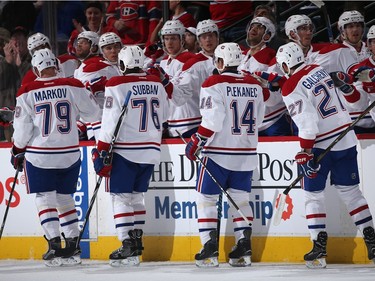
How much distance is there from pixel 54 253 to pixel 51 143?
0.84m

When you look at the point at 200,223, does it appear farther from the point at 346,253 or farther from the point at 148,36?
the point at 148,36

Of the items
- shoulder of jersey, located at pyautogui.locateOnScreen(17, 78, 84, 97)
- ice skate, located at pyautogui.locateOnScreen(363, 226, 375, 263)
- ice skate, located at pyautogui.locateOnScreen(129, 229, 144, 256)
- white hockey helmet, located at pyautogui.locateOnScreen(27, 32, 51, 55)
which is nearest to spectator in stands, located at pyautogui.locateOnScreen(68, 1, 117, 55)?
white hockey helmet, located at pyautogui.locateOnScreen(27, 32, 51, 55)

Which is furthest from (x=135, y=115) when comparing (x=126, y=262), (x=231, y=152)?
(x=126, y=262)

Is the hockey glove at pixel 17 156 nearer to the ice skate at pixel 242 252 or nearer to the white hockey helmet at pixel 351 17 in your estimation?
the ice skate at pixel 242 252

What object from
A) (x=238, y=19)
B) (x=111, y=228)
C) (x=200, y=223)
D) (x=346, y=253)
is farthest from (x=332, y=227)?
(x=238, y=19)

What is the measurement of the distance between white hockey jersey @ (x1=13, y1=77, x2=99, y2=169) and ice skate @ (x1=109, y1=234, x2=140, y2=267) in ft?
2.46

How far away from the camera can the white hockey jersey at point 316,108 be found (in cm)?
936

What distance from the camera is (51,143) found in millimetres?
10062

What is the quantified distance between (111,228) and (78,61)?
1767 mm

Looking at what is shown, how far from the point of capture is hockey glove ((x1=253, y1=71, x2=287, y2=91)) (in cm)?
1005

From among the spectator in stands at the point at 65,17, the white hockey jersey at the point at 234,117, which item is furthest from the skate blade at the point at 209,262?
the spectator in stands at the point at 65,17

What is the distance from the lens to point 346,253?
9.84m

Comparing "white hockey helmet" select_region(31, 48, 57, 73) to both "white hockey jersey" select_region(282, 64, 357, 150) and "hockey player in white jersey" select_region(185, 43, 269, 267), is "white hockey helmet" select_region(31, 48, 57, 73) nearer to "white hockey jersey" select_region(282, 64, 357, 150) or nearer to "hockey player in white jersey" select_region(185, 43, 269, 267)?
"hockey player in white jersey" select_region(185, 43, 269, 267)

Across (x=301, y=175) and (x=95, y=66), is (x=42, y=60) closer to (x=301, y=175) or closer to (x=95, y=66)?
(x=95, y=66)
